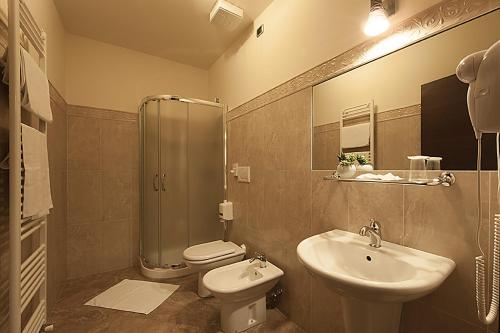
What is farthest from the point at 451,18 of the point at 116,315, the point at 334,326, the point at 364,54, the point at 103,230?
the point at 103,230

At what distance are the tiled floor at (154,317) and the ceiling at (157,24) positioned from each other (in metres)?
2.48

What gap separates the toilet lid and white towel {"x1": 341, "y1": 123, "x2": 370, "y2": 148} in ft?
4.35

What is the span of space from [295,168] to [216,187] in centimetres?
118

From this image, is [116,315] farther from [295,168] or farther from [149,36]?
[149,36]

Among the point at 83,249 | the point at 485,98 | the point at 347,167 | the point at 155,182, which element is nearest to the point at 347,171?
the point at 347,167

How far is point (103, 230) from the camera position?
2.43 m

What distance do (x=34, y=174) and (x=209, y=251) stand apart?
137 centimetres

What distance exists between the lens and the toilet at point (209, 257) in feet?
6.06

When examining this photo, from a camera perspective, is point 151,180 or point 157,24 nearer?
point 157,24

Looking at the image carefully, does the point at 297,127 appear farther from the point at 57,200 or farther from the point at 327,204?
the point at 57,200

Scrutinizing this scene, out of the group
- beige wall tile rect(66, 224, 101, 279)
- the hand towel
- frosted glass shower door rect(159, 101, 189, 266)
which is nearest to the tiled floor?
beige wall tile rect(66, 224, 101, 279)

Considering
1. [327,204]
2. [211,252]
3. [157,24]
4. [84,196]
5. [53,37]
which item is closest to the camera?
[327,204]

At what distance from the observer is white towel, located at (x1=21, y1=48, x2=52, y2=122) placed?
900 millimetres

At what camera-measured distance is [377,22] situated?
1092 mm
